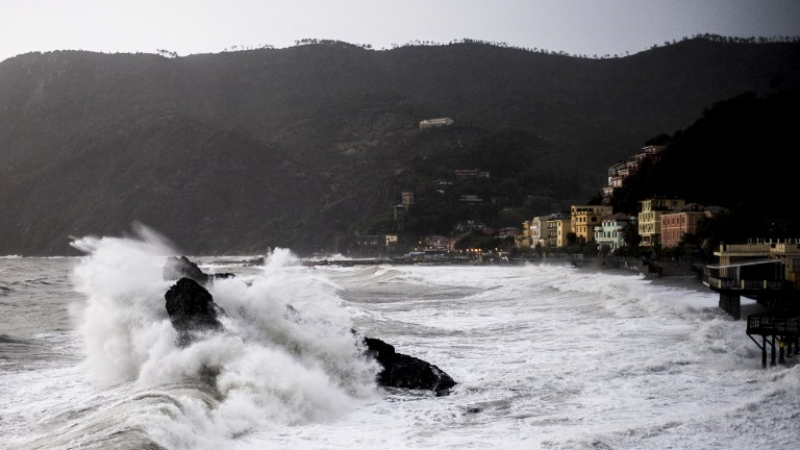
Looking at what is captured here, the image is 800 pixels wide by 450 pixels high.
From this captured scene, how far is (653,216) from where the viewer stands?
250ft

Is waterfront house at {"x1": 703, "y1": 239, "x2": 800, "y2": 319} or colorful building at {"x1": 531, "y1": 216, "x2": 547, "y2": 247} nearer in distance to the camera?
waterfront house at {"x1": 703, "y1": 239, "x2": 800, "y2": 319}

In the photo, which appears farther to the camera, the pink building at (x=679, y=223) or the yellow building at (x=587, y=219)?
the yellow building at (x=587, y=219)

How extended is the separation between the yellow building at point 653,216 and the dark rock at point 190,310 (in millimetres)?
62893

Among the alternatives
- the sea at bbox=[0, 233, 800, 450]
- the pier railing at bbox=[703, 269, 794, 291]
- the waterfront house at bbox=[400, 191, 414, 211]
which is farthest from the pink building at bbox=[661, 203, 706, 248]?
the waterfront house at bbox=[400, 191, 414, 211]

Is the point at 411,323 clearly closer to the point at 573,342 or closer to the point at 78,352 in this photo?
the point at 573,342

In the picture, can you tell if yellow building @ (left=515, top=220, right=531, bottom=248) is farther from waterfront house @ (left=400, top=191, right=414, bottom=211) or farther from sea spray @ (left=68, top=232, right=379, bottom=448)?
sea spray @ (left=68, top=232, right=379, bottom=448)

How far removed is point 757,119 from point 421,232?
225 ft

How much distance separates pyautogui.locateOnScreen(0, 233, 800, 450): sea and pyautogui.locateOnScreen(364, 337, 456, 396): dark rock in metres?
0.28

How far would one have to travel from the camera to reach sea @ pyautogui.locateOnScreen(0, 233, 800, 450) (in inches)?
480

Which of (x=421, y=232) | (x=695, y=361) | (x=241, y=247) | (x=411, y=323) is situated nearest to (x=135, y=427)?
(x=695, y=361)

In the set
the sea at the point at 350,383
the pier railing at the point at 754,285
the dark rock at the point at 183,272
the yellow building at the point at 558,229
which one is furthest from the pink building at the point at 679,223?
the dark rock at the point at 183,272

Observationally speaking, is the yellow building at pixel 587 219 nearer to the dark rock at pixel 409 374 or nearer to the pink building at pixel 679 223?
the pink building at pixel 679 223

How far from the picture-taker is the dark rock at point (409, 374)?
630 inches

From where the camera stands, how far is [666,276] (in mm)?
52062
